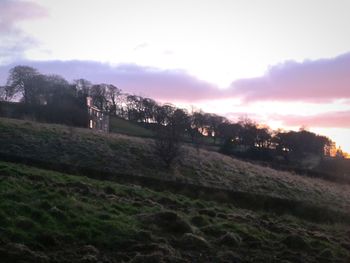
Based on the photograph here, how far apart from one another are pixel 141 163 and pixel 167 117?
49388 mm

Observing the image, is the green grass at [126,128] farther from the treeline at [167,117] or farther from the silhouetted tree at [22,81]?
the silhouetted tree at [22,81]

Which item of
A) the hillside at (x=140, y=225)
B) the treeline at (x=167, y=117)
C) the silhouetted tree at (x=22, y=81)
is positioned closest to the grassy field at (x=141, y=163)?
the hillside at (x=140, y=225)

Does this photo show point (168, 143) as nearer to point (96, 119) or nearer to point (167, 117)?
point (96, 119)

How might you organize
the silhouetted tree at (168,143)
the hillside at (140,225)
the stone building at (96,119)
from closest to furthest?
1. the hillside at (140,225)
2. the silhouetted tree at (168,143)
3. the stone building at (96,119)

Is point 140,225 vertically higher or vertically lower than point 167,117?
lower

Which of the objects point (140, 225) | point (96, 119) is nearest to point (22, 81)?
point (96, 119)

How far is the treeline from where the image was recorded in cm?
8112

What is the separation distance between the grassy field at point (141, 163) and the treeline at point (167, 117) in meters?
19.0

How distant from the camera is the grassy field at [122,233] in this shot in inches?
449

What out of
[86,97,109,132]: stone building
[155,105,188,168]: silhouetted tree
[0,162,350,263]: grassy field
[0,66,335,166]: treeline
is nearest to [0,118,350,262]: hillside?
[0,162,350,263]: grassy field

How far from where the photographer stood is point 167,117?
89.8m

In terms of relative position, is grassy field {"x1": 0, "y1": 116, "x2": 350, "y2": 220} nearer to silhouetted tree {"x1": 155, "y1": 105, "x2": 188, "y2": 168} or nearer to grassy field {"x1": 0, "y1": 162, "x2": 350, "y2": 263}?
A: silhouetted tree {"x1": 155, "y1": 105, "x2": 188, "y2": 168}

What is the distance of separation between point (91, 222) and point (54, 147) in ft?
86.5

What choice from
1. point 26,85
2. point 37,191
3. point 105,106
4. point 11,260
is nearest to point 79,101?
point 26,85
